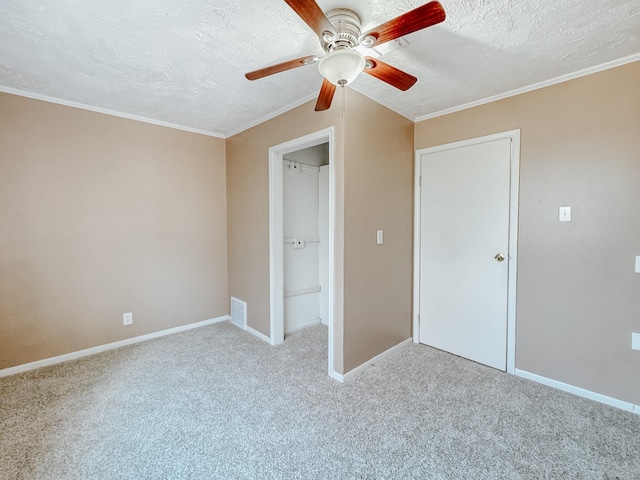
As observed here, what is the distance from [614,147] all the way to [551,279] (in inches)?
39.3

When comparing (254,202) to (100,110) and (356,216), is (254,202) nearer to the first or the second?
(356,216)

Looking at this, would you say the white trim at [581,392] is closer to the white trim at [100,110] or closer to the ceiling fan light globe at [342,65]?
the ceiling fan light globe at [342,65]

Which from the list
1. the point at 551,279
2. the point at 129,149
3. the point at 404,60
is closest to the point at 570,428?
the point at 551,279

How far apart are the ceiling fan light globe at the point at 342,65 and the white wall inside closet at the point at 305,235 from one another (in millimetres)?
1889

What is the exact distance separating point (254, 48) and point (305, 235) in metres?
2.09

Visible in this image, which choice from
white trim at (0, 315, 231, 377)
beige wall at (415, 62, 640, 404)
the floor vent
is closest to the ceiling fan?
beige wall at (415, 62, 640, 404)

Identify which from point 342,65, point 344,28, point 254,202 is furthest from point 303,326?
point 344,28

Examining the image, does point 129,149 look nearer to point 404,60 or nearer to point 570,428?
point 404,60

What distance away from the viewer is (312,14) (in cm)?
114

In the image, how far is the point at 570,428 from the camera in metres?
1.75

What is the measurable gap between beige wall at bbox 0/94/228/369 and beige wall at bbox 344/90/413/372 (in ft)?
6.54

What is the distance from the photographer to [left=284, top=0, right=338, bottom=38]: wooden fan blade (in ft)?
3.54

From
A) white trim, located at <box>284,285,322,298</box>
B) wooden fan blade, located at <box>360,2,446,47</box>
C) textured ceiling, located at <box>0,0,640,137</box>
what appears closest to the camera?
wooden fan blade, located at <box>360,2,446,47</box>

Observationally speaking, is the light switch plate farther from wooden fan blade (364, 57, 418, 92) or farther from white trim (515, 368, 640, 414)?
wooden fan blade (364, 57, 418, 92)
